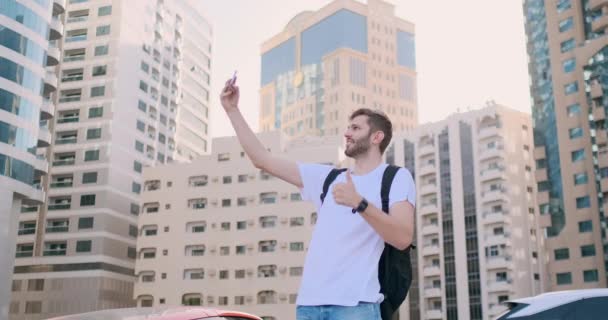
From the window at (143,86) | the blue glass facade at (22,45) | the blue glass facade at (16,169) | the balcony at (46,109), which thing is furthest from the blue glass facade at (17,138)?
the window at (143,86)

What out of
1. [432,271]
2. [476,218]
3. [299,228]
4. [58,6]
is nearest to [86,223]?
[299,228]

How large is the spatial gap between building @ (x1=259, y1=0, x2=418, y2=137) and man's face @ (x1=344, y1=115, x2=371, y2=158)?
116872 millimetres

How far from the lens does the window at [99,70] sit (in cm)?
7231

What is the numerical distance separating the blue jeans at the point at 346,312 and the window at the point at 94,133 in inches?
2710

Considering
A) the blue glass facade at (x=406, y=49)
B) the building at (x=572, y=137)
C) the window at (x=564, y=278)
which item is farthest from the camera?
the blue glass facade at (x=406, y=49)

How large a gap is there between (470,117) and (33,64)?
42375 millimetres

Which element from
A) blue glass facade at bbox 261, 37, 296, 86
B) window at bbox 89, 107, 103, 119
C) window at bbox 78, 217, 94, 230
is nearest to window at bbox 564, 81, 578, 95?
window at bbox 89, 107, 103, 119

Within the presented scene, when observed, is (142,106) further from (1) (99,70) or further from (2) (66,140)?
(2) (66,140)

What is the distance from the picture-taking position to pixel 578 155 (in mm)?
56594

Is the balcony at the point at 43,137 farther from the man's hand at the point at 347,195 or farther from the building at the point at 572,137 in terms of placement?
the man's hand at the point at 347,195

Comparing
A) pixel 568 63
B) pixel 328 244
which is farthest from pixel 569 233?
pixel 328 244

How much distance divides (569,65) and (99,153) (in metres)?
42.4

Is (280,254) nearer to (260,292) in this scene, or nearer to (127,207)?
(260,292)

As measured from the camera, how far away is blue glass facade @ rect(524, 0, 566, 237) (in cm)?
5781
